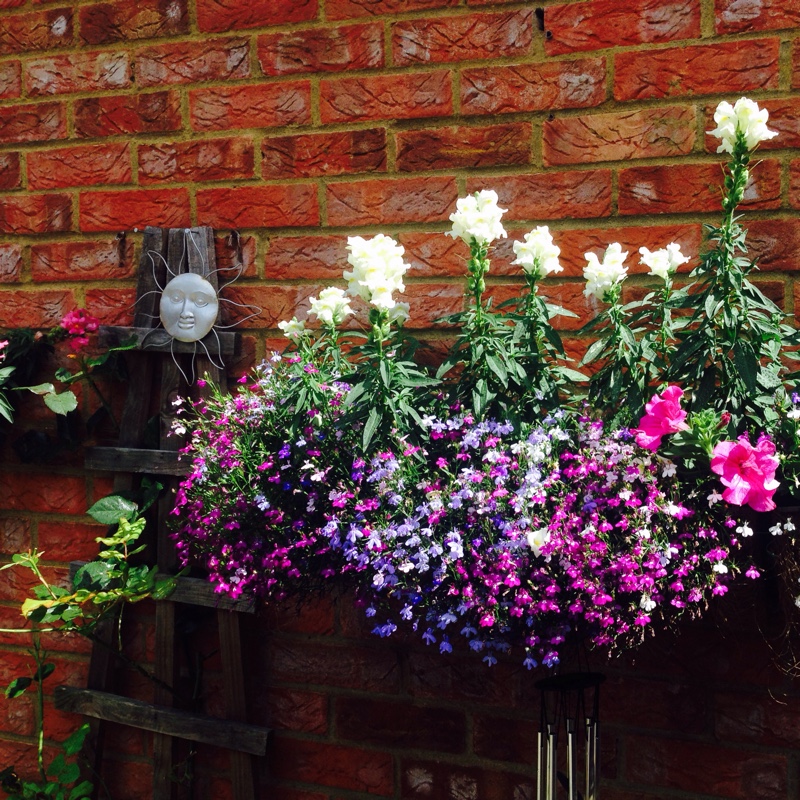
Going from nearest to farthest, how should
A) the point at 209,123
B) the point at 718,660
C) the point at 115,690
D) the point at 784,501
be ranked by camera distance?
1. the point at 784,501
2. the point at 718,660
3. the point at 209,123
4. the point at 115,690

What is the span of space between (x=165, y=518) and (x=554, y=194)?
1049 millimetres

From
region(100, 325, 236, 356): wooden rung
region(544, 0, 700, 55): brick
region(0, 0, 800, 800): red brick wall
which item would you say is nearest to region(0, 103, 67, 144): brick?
region(0, 0, 800, 800): red brick wall

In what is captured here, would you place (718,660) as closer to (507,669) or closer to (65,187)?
(507,669)

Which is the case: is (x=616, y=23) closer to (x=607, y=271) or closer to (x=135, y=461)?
(x=607, y=271)

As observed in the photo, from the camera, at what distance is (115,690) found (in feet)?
6.45

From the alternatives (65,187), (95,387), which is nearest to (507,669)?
(95,387)

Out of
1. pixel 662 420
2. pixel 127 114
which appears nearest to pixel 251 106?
pixel 127 114

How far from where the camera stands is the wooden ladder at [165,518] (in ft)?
5.94

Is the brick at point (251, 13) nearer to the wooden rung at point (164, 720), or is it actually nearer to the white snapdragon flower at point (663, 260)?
the white snapdragon flower at point (663, 260)

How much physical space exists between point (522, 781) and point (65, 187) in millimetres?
1597

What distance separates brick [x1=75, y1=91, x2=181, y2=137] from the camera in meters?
1.86

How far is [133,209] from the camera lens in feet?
6.23

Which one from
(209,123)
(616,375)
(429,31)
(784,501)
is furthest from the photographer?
(209,123)

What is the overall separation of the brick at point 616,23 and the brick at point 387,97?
22cm
